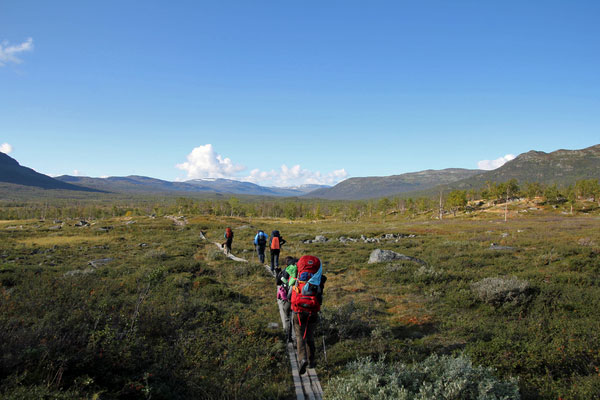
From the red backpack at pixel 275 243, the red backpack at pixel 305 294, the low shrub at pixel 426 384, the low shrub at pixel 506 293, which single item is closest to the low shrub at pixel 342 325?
the red backpack at pixel 305 294

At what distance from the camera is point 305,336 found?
20.3 feet

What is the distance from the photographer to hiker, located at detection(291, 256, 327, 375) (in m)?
6.21

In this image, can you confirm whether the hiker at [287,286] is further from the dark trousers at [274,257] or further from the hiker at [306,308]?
the dark trousers at [274,257]

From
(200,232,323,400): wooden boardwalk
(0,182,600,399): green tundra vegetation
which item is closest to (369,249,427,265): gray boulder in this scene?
(0,182,600,399): green tundra vegetation

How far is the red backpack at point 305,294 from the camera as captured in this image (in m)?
6.24

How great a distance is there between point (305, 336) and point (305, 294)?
892 mm

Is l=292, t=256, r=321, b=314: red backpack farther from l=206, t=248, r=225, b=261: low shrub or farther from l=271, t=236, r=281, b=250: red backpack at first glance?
l=206, t=248, r=225, b=261: low shrub

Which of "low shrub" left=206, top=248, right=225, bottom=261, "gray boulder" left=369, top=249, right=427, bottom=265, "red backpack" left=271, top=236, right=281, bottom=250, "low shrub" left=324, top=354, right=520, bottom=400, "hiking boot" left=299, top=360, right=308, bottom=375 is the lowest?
"low shrub" left=206, top=248, right=225, bottom=261

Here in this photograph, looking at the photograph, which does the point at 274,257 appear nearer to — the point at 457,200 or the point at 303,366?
the point at 303,366

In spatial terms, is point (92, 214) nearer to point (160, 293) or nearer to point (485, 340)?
point (160, 293)

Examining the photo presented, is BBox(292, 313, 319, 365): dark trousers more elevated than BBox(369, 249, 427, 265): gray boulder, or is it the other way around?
BBox(292, 313, 319, 365): dark trousers

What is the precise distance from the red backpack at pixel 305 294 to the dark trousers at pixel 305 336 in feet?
0.50

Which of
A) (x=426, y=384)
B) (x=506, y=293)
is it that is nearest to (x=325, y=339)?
(x=426, y=384)

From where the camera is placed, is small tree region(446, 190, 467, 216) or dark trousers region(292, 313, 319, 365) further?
small tree region(446, 190, 467, 216)
